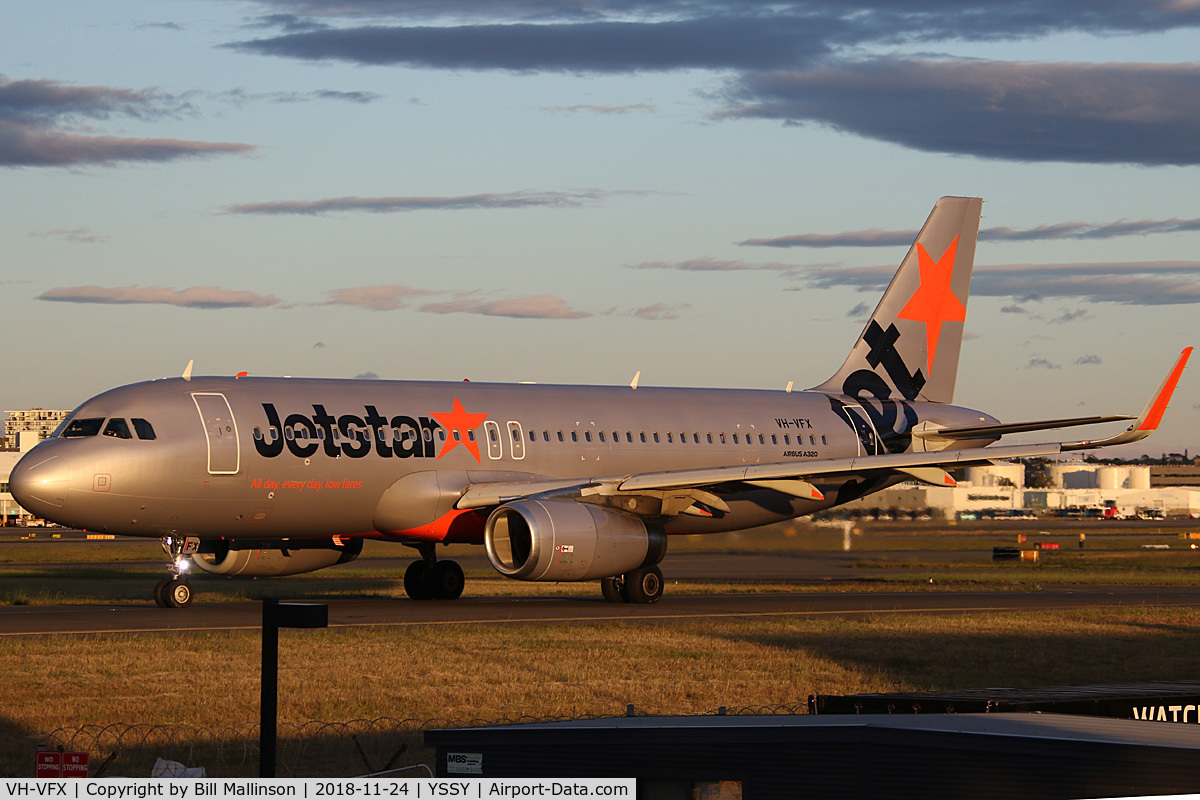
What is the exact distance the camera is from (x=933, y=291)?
44.7m

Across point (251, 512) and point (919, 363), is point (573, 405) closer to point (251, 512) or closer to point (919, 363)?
point (251, 512)

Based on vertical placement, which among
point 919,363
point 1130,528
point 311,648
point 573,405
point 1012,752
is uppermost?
point 1130,528

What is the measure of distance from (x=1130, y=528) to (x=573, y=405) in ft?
255

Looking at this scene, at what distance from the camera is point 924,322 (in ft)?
146

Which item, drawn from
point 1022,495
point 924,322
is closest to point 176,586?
point 924,322

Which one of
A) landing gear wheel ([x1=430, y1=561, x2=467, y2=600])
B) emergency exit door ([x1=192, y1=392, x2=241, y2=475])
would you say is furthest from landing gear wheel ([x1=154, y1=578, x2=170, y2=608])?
landing gear wheel ([x1=430, y1=561, x2=467, y2=600])

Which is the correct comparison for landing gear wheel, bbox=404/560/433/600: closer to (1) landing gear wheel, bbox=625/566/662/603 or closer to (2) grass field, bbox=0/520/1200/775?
(2) grass field, bbox=0/520/1200/775

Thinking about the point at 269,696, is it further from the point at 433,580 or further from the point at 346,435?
the point at 433,580

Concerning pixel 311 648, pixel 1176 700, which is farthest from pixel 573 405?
pixel 1176 700

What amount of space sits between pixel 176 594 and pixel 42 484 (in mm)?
3887

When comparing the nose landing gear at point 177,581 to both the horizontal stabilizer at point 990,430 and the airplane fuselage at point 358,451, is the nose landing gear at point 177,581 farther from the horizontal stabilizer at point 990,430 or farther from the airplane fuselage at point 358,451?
the horizontal stabilizer at point 990,430

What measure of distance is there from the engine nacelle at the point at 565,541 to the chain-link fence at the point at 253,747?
11.5 m

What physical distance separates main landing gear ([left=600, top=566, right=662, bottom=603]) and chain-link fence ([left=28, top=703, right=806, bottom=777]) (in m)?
15.3

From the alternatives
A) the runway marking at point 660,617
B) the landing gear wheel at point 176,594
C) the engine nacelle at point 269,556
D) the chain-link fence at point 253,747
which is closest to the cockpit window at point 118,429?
the landing gear wheel at point 176,594
